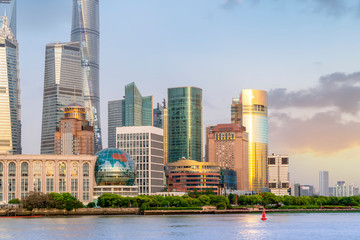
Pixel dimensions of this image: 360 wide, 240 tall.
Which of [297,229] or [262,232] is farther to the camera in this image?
[297,229]

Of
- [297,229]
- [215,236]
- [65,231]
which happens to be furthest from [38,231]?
[297,229]

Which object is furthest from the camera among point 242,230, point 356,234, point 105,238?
point 242,230

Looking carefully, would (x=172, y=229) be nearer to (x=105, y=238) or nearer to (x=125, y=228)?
(x=125, y=228)

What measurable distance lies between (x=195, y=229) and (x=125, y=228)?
53.1 ft

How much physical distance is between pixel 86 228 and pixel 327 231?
53503 mm

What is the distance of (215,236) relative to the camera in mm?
126000

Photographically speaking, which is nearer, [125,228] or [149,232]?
[149,232]

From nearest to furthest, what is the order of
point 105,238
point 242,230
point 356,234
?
point 105,238, point 356,234, point 242,230

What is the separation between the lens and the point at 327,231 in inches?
5536

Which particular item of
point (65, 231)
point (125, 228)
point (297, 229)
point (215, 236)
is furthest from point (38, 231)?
point (297, 229)

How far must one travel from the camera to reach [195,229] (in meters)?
145

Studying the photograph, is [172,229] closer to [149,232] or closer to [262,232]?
[149,232]

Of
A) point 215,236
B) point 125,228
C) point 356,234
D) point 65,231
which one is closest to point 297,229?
point 356,234

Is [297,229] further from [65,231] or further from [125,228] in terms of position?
[65,231]
